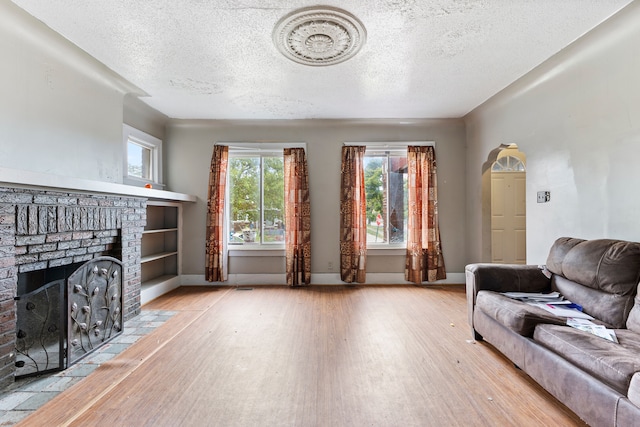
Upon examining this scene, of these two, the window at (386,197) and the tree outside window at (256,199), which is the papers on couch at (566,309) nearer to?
the window at (386,197)

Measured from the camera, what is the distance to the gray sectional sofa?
4.86 feet

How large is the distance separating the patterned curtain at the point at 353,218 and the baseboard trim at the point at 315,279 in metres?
0.20

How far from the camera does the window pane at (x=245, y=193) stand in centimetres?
498

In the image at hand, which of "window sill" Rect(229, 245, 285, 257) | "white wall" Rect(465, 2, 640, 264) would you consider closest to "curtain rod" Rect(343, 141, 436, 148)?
"white wall" Rect(465, 2, 640, 264)

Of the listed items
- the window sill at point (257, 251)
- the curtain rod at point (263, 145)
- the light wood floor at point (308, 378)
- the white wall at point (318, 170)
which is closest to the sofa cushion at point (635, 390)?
the light wood floor at point (308, 378)

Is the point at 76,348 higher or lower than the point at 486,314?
lower

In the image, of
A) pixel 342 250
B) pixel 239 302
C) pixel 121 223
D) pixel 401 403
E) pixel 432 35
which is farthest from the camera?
pixel 342 250

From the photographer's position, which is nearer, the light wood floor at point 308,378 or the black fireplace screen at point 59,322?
the light wood floor at point 308,378

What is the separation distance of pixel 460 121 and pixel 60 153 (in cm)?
522

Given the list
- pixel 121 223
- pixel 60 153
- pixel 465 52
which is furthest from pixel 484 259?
pixel 60 153

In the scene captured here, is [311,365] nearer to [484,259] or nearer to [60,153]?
[60,153]

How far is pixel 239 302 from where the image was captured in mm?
3992

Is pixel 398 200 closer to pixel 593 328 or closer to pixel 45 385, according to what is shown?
pixel 593 328

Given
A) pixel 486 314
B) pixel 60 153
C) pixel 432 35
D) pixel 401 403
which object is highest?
pixel 432 35
